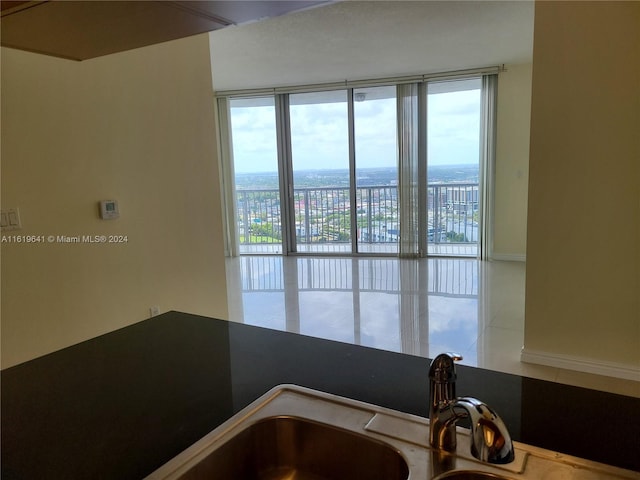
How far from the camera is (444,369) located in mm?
775

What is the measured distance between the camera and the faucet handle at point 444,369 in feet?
2.54

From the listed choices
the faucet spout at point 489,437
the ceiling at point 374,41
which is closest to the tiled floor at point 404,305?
the faucet spout at point 489,437

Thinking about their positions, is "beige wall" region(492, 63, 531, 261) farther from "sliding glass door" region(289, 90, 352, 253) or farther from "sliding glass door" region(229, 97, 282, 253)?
"sliding glass door" region(229, 97, 282, 253)

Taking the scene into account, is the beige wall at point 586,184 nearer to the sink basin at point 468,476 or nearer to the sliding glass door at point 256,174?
the sink basin at point 468,476

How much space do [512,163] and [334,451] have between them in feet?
18.9

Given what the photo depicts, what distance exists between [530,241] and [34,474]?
2.80m

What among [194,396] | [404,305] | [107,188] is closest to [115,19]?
[194,396]

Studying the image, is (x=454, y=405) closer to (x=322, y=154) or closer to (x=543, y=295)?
(x=543, y=295)

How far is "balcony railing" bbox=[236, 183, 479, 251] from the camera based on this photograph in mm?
6492

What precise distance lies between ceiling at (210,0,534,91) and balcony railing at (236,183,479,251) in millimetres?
1675

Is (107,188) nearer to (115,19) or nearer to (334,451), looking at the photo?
(115,19)

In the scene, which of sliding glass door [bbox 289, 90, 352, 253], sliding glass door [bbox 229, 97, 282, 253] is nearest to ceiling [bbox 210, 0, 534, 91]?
sliding glass door [bbox 289, 90, 352, 253]

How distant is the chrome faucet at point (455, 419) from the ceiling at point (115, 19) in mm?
720

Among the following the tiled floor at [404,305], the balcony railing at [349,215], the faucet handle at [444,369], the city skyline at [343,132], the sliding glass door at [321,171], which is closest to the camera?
the faucet handle at [444,369]
